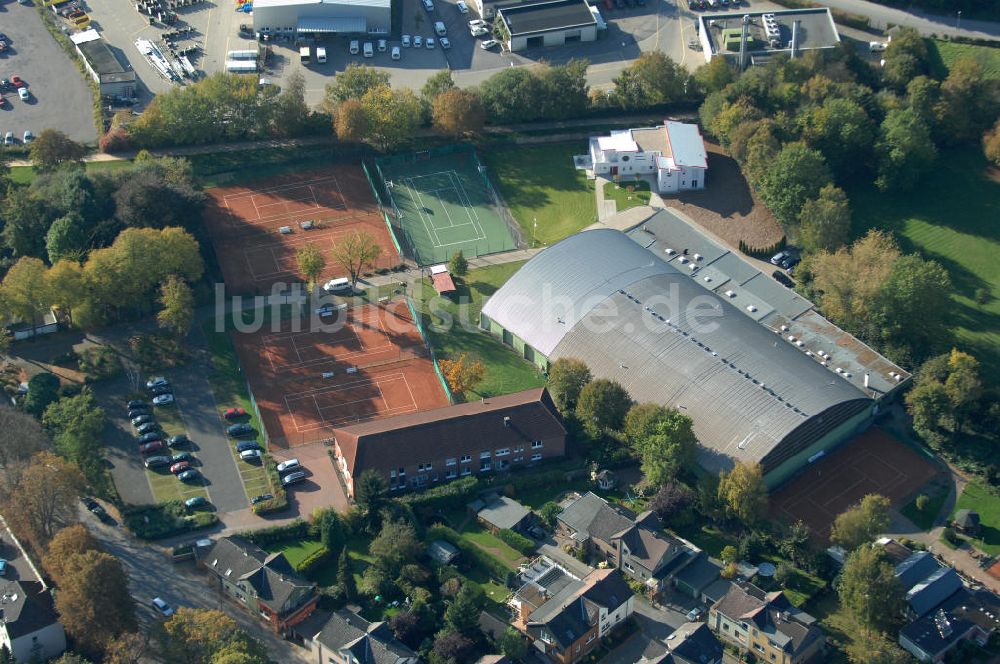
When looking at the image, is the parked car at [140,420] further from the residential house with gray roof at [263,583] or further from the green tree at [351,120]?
the green tree at [351,120]

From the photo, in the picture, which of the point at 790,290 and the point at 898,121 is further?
the point at 898,121

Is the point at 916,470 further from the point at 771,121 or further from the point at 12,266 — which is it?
the point at 12,266

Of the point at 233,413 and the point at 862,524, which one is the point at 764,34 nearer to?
the point at 862,524

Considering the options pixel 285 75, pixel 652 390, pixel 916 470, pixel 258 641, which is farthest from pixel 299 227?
pixel 916 470

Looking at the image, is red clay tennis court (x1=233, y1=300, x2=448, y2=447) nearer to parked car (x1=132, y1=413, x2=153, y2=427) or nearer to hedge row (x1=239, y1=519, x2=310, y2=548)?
parked car (x1=132, y1=413, x2=153, y2=427)

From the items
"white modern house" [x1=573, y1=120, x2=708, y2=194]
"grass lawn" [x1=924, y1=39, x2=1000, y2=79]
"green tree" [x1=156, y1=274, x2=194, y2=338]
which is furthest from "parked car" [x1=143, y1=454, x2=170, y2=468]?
"grass lawn" [x1=924, y1=39, x2=1000, y2=79]

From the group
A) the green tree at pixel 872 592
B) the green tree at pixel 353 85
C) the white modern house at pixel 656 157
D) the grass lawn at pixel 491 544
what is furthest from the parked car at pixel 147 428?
the green tree at pixel 872 592
